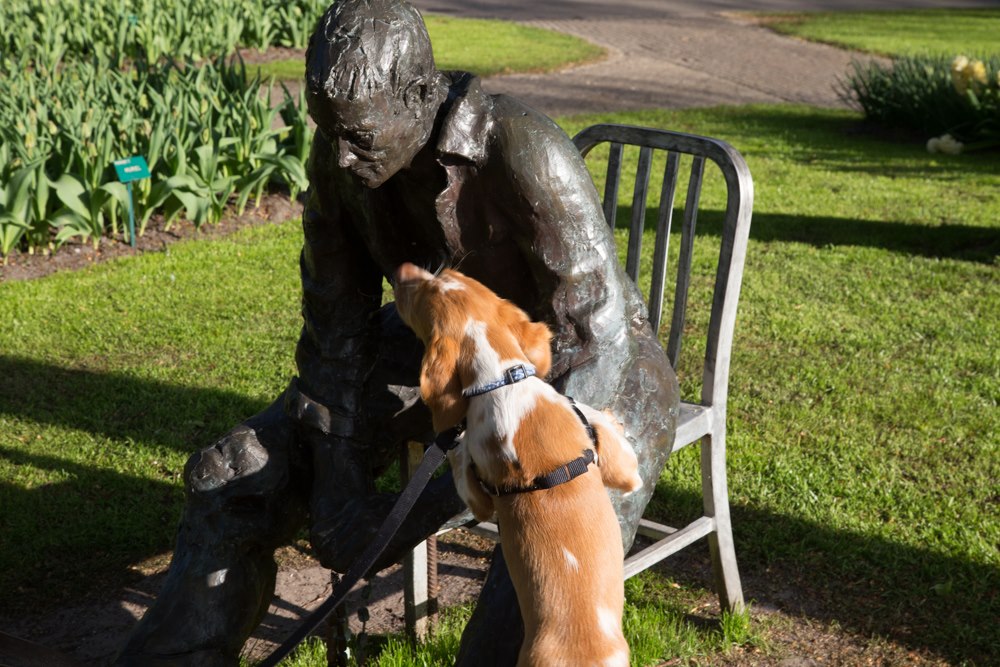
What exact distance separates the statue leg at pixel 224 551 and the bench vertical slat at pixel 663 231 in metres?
1.28

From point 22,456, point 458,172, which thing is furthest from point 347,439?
point 22,456

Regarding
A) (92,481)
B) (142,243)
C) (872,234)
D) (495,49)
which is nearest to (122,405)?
(92,481)

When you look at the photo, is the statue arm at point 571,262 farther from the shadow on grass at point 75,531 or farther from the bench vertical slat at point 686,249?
the shadow on grass at point 75,531

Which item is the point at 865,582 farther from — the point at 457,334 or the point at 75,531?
the point at 75,531

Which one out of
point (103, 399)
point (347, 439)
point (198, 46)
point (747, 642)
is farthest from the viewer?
point (198, 46)

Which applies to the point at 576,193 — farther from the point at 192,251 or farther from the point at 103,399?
the point at 192,251

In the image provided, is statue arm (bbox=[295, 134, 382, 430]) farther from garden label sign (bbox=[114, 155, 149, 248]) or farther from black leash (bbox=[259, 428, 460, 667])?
garden label sign (bbox=[114, 155, 149, 248])

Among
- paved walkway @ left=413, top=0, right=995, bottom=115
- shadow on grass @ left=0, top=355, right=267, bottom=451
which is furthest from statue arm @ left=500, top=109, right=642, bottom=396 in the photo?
paved walkway @ left=413, top=0, right=995, bottom=115

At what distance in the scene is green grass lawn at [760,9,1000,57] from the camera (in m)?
15.9

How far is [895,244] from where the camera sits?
24.6 ft

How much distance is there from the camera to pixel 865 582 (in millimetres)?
3807

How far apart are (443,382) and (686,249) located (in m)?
1.40

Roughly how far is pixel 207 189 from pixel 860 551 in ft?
16.6

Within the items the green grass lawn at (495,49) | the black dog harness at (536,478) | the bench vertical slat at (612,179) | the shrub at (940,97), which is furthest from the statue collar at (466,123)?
the green grass lawn at (495,49)
